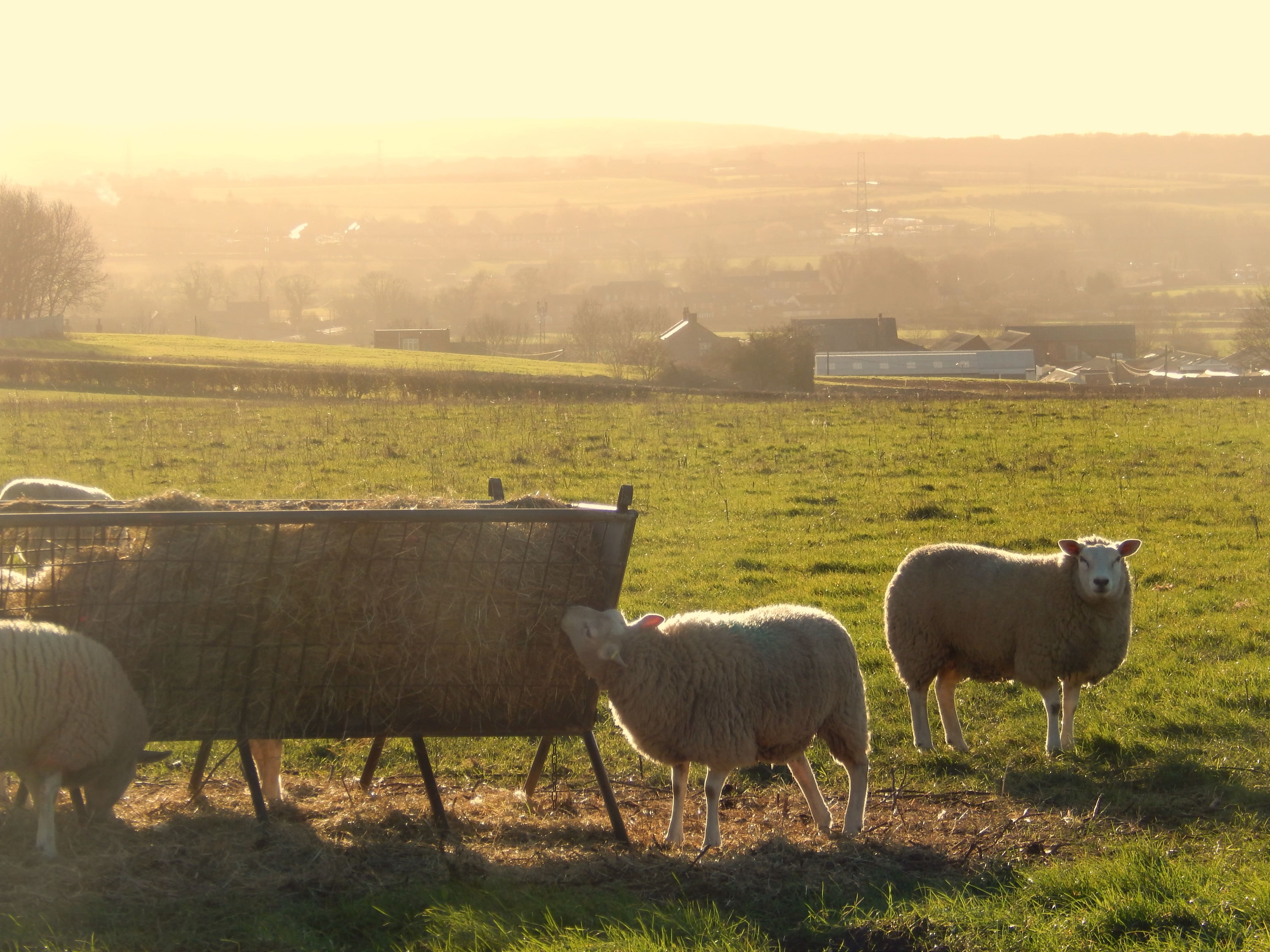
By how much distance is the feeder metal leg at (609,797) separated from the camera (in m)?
Result: 6.26

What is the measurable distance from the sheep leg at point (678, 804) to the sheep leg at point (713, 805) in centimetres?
13

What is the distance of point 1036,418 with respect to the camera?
1201 inches

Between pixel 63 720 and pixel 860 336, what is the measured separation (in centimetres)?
10045

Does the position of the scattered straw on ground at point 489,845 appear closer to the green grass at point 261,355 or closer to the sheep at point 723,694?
the sheep at point 723,694

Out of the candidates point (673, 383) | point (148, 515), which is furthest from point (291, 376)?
point (148, 515)

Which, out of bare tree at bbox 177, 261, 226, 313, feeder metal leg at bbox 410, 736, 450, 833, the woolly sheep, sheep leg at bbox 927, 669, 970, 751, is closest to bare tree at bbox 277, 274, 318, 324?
bare tree at bbox 177, 261, 226, 313

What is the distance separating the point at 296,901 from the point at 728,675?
2480mm

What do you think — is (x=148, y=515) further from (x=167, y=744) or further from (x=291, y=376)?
(x=291, y=376)

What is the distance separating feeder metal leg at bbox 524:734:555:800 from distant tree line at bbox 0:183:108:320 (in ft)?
247

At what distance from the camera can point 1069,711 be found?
8.35 meters

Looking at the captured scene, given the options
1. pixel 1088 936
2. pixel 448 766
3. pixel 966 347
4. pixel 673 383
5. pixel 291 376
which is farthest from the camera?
pixel 966 347

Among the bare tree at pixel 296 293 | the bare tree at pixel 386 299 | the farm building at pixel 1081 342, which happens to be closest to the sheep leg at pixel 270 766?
the farm building at pixel 1081 342

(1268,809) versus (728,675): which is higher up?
(728,675)

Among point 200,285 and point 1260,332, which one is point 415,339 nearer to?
point 200,285
